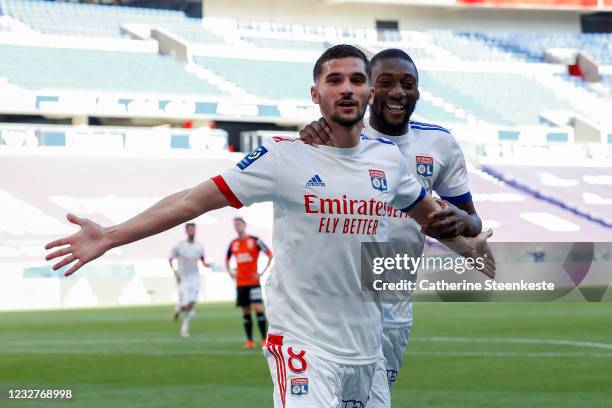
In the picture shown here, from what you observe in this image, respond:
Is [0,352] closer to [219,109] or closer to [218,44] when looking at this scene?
[219,109]

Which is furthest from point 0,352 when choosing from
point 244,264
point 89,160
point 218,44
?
point 218,44

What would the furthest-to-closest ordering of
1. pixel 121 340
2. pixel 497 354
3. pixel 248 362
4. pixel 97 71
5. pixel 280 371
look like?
1. pixel 97 71
2. pixel 121 340
3. pixel 497 354
4. pixel 248 362
5. pixel 280 371

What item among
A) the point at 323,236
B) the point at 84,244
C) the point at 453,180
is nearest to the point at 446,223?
the point at 323,236

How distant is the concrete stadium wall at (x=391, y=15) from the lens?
172 feet

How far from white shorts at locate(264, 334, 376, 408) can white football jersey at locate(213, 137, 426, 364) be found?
0.13ft

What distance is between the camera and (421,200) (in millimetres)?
5844

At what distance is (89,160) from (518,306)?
16.0 m

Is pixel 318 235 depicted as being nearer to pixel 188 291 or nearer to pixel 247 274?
pixel 247 274

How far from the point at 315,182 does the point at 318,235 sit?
0.78ft

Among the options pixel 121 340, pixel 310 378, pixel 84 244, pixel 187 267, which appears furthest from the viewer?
pixel 187 267

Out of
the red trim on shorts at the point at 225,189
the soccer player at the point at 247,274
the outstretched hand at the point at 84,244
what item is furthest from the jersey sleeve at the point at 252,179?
the soccer player at the point at 247,274

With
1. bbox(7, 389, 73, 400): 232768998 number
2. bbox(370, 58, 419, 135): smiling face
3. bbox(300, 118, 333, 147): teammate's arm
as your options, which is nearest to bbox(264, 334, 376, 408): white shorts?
bbox(300, 118, 333, 147): teammate's arm

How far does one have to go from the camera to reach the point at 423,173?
7043 millimetres

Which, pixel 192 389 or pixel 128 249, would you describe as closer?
pixel 192 389
